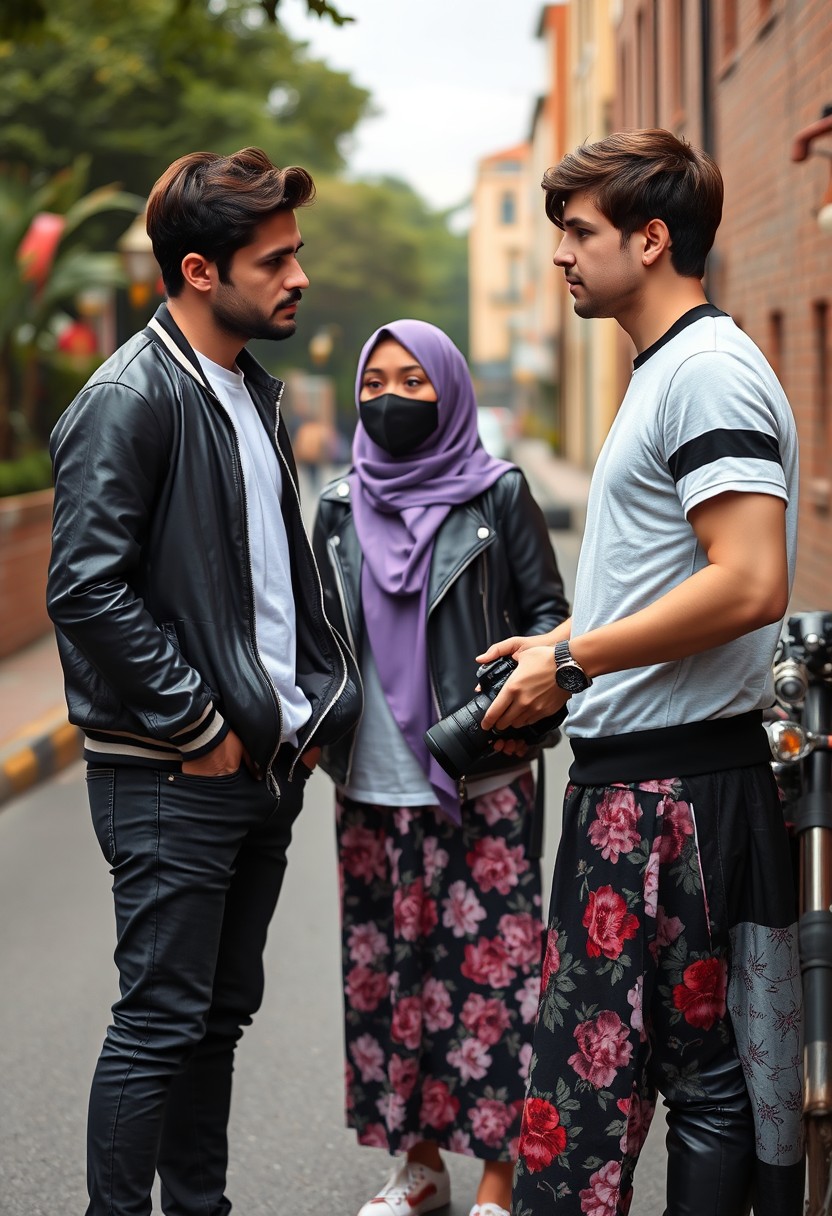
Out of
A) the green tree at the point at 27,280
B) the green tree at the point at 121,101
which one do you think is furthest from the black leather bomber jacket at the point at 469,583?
the green tree at the point at 121,101

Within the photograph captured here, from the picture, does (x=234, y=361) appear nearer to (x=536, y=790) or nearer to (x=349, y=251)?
(x=536, y=790)

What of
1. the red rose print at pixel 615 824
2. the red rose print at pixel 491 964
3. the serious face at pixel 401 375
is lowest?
the red rose print at pixel 491 964

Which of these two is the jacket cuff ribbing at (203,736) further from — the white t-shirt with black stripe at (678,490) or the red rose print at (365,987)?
the red rose print at (365,987)

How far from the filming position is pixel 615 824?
8.58 ft

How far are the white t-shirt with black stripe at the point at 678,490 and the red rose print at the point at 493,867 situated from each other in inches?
37.2

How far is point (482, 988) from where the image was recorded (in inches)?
141

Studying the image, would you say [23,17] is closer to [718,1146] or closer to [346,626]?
[346,626]

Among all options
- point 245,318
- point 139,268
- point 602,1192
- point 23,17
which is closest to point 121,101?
point 139,268

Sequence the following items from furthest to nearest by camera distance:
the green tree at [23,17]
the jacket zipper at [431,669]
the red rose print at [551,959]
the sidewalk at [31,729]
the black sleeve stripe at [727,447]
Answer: the sidewalk at [31,729], the green tree at [23,17], the jacket zipper at [431,669], the red rose print at [551,959], the black sleeve stripe at [727,447]

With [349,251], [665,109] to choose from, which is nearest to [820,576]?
[665,109]

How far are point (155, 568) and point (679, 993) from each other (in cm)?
117

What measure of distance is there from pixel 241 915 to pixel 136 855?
36cm

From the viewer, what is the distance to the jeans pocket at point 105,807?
2.98 meters

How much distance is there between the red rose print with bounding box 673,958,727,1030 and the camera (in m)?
2.59
